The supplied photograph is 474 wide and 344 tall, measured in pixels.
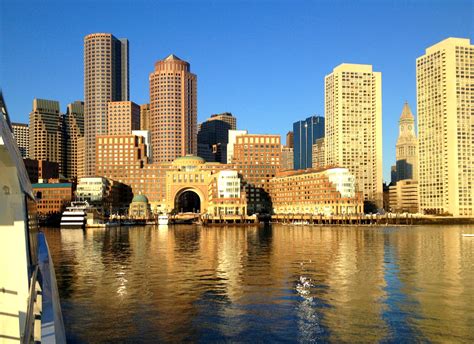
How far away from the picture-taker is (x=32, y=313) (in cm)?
1447

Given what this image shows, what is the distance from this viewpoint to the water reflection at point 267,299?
3256 cm

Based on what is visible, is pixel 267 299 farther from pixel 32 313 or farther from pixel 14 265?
pixel 32 313

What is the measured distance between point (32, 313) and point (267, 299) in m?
29.8

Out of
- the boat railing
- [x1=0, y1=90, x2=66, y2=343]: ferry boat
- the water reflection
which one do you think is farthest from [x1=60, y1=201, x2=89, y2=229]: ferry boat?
[x1=0, y1=90, x2=66, y2=343]: ferry boat

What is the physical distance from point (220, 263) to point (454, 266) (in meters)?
29.5

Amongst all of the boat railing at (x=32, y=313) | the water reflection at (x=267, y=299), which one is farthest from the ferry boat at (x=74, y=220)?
the boat railing at (x=32, y=313)

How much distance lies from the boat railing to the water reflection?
565 inches

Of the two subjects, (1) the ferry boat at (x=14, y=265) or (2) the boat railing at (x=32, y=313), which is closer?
(2) the boat railing at (x=32, y=313)

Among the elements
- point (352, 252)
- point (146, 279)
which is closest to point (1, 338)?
point (146, 279)

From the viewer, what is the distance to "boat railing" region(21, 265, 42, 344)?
13823mm

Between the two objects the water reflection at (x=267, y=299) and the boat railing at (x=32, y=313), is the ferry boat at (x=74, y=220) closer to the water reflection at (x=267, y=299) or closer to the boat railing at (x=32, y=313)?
the water reflection at (x=267, y=299)

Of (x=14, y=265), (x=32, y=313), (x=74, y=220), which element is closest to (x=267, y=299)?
(x=14, y=265)

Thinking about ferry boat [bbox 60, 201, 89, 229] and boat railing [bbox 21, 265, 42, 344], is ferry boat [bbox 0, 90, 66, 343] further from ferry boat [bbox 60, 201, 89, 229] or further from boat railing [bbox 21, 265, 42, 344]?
ferry boat [bbox 60, 201, 89, 229]

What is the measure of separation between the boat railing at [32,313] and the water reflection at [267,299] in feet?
47.1
